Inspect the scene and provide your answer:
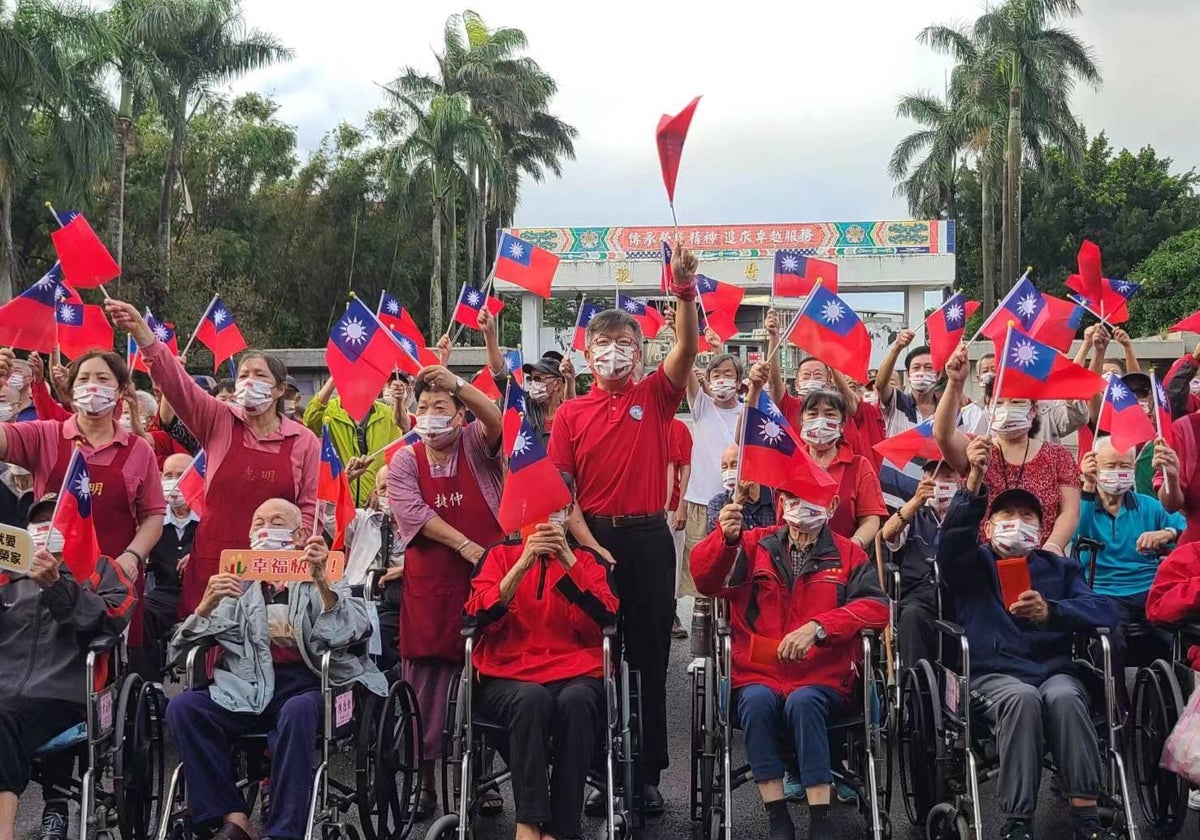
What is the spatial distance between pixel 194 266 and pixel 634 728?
26112 mm

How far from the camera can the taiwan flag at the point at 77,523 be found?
15.5 feet

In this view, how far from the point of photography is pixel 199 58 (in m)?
28.8

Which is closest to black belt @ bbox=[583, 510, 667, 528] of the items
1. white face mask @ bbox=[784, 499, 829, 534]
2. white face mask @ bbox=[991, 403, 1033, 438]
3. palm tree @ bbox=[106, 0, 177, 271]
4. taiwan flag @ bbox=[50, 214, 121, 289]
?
white face mask @ bbox=[784, 499, 829, 534]

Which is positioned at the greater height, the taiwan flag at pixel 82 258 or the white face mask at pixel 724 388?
the taiwan flag at pixel 82 258

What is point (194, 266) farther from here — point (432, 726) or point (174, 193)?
point (432, 726)

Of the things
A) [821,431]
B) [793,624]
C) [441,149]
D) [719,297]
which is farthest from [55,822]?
[441,149]

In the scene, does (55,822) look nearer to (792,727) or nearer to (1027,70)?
(792,727)

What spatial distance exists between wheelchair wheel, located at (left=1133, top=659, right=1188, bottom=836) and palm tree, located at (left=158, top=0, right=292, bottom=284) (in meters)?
26.1

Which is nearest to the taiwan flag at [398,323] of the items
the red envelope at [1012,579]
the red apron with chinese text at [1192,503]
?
the red envelope at [1012,579]

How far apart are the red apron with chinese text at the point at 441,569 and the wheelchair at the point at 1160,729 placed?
2.74 metres

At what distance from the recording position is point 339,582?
484cm

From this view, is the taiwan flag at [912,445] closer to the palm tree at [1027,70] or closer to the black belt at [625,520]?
the black belt at [625,520]

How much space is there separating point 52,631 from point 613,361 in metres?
2.42

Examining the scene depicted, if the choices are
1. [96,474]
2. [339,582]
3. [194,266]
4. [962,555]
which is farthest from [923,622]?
[194,266]
